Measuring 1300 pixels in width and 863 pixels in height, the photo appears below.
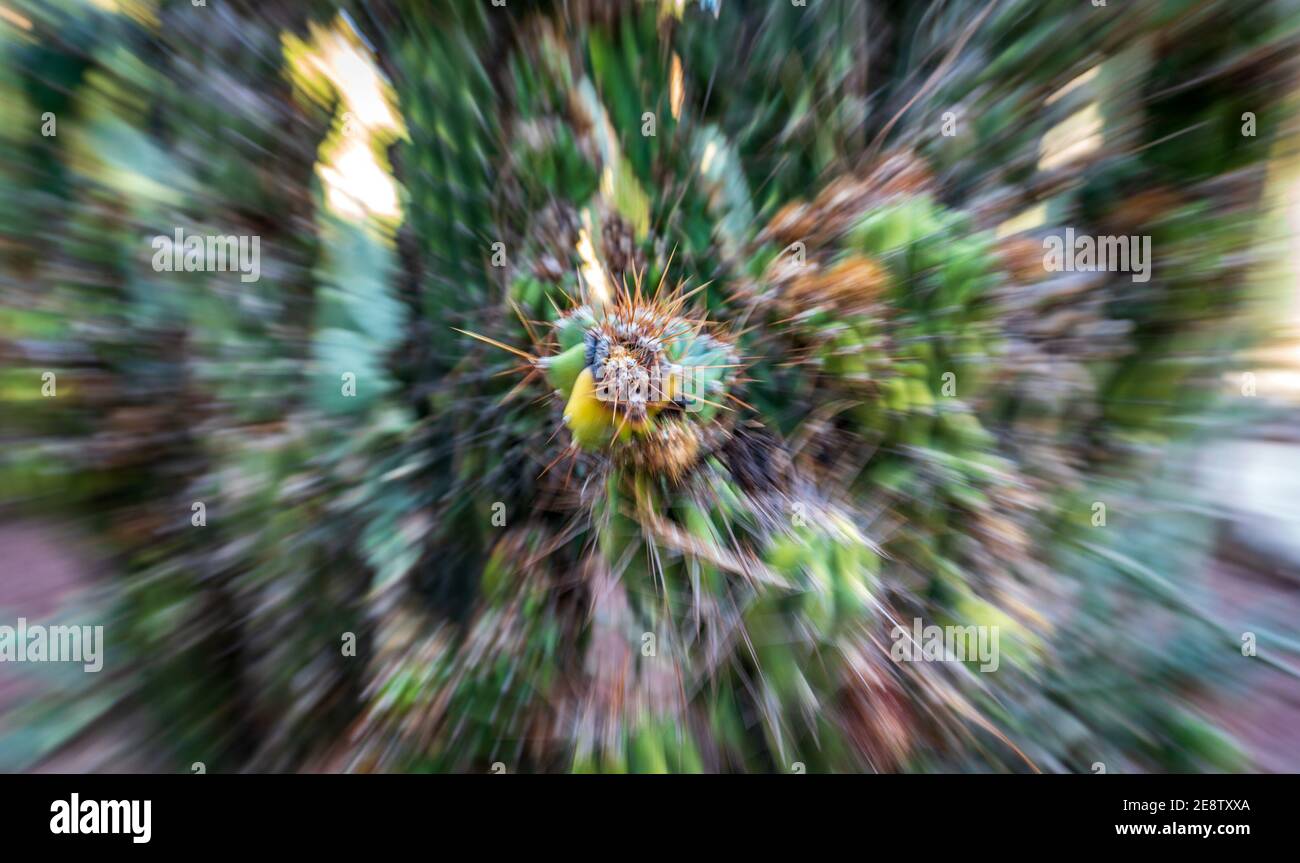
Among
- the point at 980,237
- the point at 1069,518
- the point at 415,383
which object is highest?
the point at 980,237

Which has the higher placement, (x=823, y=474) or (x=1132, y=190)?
(x=1132, y=190)

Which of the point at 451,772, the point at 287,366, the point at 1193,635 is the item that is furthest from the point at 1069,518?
the point at 287,366

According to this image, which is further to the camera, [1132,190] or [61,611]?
[1132,190]

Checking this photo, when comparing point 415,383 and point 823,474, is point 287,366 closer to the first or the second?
point 415,383

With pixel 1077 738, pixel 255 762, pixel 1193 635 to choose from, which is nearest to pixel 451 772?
pixel 255 762

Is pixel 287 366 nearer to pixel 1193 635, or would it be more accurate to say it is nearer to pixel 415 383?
pixel 415 383
